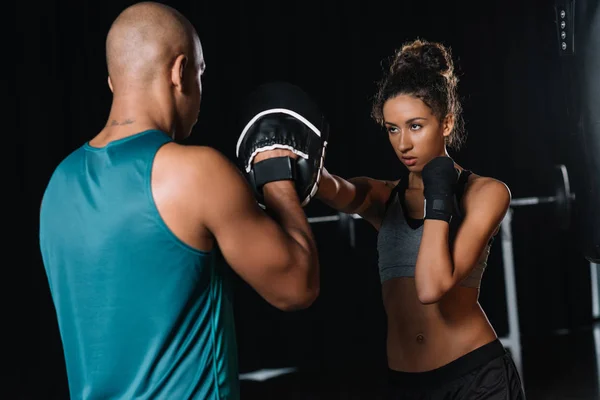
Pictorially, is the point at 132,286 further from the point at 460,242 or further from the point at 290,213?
the point at 460,242

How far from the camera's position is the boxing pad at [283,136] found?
1208 mm

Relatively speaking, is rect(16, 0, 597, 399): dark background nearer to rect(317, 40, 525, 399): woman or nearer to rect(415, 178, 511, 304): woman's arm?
rect(317, 40, 525, 399): woman

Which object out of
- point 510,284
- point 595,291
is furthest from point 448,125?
point 595,291

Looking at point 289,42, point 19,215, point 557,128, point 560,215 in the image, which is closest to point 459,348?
point 560,215

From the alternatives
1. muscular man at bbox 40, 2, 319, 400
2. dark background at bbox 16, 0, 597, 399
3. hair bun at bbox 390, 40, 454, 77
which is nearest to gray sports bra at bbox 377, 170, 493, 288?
hair bun at bbox 390, 40, 454, 77

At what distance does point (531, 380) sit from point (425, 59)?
2753 mm

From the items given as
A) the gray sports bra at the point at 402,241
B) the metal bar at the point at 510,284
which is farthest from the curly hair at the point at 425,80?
the metal bar at the point at 510,284

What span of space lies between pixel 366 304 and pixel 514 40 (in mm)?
2367

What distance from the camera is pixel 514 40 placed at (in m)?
5.54

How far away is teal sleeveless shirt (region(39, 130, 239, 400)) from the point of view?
1.08 meters

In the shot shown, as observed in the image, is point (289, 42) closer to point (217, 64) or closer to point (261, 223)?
point (217, 64)

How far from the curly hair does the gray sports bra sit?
20 centimetres

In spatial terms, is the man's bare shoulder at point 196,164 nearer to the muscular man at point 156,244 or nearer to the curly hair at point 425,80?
the muscular man at point 156,244

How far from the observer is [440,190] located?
5.35 feet
